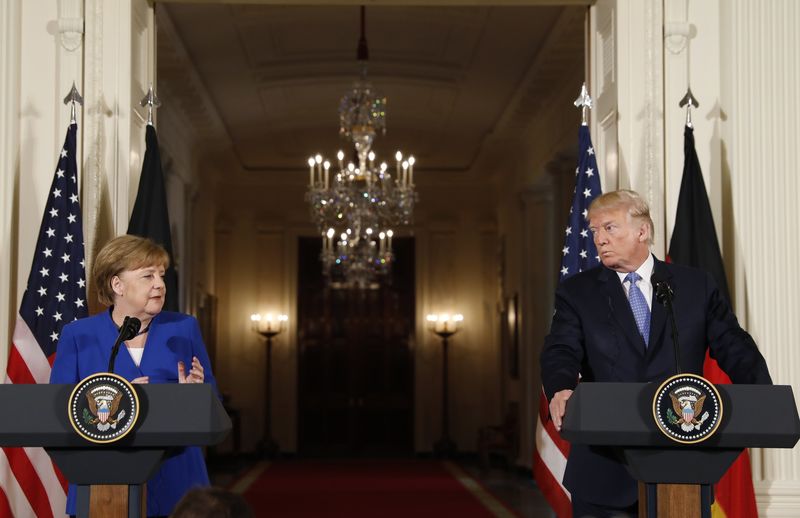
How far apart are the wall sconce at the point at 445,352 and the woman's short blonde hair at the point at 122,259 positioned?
49.7ft

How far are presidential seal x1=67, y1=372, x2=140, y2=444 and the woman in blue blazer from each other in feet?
1.94

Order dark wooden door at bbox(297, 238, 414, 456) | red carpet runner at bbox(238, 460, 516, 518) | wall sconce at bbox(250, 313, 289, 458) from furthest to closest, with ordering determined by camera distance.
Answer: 1. dark wooden door at bbox(297, 238, 414, 456)
2. wall sconce at bbox(250, 313, 289, 458)
3. red carpet runner at bbox(238, 460, 516, 518)

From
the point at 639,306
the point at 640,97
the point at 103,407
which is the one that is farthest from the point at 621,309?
the point at 640,97

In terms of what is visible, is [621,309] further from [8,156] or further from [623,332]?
[8,156]

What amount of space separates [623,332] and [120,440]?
1.69 m

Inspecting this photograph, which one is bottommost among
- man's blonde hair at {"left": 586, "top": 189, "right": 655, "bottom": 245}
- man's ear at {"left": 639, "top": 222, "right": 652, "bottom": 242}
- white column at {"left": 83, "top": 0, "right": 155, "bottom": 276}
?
man's ear at {"left": 639, "top": 222, "right": 652, "bottom": 242}

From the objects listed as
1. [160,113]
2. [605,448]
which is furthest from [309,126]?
[605,448]

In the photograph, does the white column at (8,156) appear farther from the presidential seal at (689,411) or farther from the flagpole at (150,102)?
the presidential seal at (689,411)

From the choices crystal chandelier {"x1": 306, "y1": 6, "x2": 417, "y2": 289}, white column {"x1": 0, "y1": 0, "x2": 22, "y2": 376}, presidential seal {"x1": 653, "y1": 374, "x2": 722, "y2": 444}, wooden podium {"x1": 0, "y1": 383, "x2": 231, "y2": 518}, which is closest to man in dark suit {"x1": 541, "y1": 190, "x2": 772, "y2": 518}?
presidential seal {"x1": 653, "y1": 374, "x2": 722, "y2": 444}

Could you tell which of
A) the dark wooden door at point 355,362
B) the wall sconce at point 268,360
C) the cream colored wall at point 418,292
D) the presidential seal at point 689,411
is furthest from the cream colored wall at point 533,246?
the presidential seal at point 689,411

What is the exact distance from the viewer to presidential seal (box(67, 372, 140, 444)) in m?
3.42

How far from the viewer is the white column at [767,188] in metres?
6.04

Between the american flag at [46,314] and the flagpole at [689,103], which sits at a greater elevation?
the flagpole at [689,103]

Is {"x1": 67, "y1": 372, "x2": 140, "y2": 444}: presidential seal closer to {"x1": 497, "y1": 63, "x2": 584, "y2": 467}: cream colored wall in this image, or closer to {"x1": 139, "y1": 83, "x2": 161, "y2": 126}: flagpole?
{"x1": 139, "y1": 83, "x2": 161, "y2": 126}: flagpole
